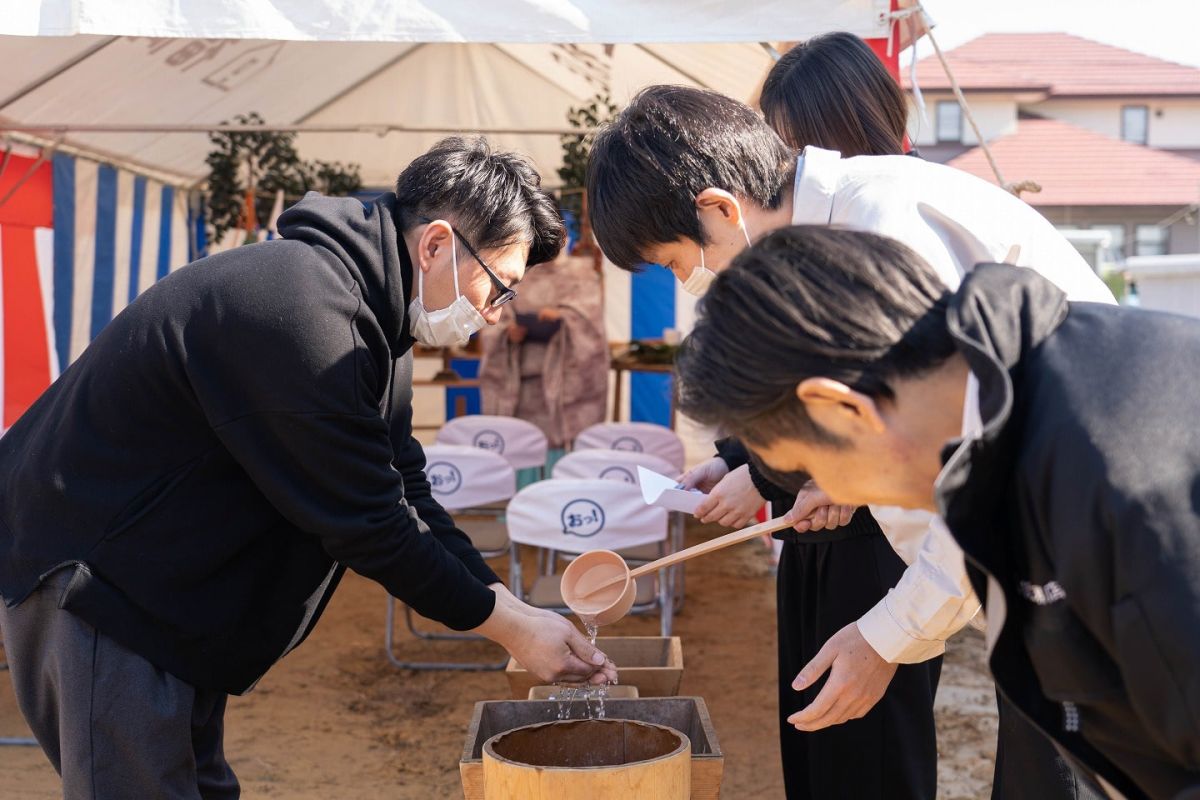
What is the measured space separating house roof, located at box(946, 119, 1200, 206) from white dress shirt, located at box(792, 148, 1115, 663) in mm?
21054

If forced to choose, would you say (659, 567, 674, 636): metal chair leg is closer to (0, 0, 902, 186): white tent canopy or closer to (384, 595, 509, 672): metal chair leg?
(384, 595, 509, 672): metal chair leg

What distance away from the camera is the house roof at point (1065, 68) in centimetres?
2470

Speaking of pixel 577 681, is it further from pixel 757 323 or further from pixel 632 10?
pixel 632 10

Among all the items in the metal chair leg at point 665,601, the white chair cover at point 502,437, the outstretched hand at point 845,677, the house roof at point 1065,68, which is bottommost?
the metal chair leg at point 665,601

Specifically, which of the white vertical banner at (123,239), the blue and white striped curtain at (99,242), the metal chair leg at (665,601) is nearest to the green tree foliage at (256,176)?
the blue and white striped curtain at (99,242)

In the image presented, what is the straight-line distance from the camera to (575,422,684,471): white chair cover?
17.0 feet

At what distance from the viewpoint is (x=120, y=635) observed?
1.56m

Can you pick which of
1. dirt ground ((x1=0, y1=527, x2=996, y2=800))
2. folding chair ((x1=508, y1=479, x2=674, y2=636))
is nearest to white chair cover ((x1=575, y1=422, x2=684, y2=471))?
dirt ground ((x1=0, y1=527, x2=996, y2=800))

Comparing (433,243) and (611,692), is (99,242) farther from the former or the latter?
(433,243)

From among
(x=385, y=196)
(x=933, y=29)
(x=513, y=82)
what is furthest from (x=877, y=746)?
(x=513, y=82)

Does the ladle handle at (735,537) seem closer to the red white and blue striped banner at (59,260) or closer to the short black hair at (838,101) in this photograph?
the short black hair at (838,101)

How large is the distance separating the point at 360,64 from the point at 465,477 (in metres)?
4.00

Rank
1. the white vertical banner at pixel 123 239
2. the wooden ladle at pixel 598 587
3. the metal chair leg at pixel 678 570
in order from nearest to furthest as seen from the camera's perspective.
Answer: the wooden ladle at pixel 598 587, the metal chair leg at pixel 678 570, the white vertical banner at pixel 123 239

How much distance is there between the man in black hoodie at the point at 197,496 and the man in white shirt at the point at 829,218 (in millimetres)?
323
